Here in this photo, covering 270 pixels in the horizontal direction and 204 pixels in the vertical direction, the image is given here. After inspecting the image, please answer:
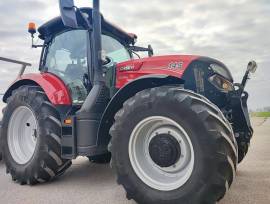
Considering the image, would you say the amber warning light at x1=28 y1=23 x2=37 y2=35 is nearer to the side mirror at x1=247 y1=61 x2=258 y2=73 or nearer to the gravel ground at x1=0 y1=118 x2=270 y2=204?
the gravel ground at x1=0 y1=118 x2=270 y2=204

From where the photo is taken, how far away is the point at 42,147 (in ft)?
15.1

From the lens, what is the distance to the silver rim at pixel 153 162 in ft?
11.2

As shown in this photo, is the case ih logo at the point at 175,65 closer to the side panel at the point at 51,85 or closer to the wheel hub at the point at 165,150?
the wheel hub at the point at 165,150

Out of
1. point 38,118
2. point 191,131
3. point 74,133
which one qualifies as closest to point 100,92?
point 74,133

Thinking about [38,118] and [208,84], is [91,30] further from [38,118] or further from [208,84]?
[208,84]

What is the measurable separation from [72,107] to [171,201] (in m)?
2.23

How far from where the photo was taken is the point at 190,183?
10.3ft

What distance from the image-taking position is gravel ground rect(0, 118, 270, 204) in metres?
3.80

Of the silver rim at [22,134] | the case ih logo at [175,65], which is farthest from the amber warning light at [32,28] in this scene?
the case ih logo at [175,65]

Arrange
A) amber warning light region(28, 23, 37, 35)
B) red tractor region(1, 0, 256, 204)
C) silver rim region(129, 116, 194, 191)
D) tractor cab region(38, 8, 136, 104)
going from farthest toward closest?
amber warning light region(28, 23, 37, 35), tractor cab region(38, 8, 136, 104), silver rim region(129, 116, 194, 191), red tractor region(1, 0, 256, 204)

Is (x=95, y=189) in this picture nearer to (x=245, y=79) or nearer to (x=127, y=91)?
(x=127, y=91)

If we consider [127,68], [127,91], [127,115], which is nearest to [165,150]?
[127,115]

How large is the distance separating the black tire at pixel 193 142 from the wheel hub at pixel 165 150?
261mm

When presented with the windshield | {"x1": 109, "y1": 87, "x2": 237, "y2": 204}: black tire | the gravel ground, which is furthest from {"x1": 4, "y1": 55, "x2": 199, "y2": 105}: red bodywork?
the gravel ground
